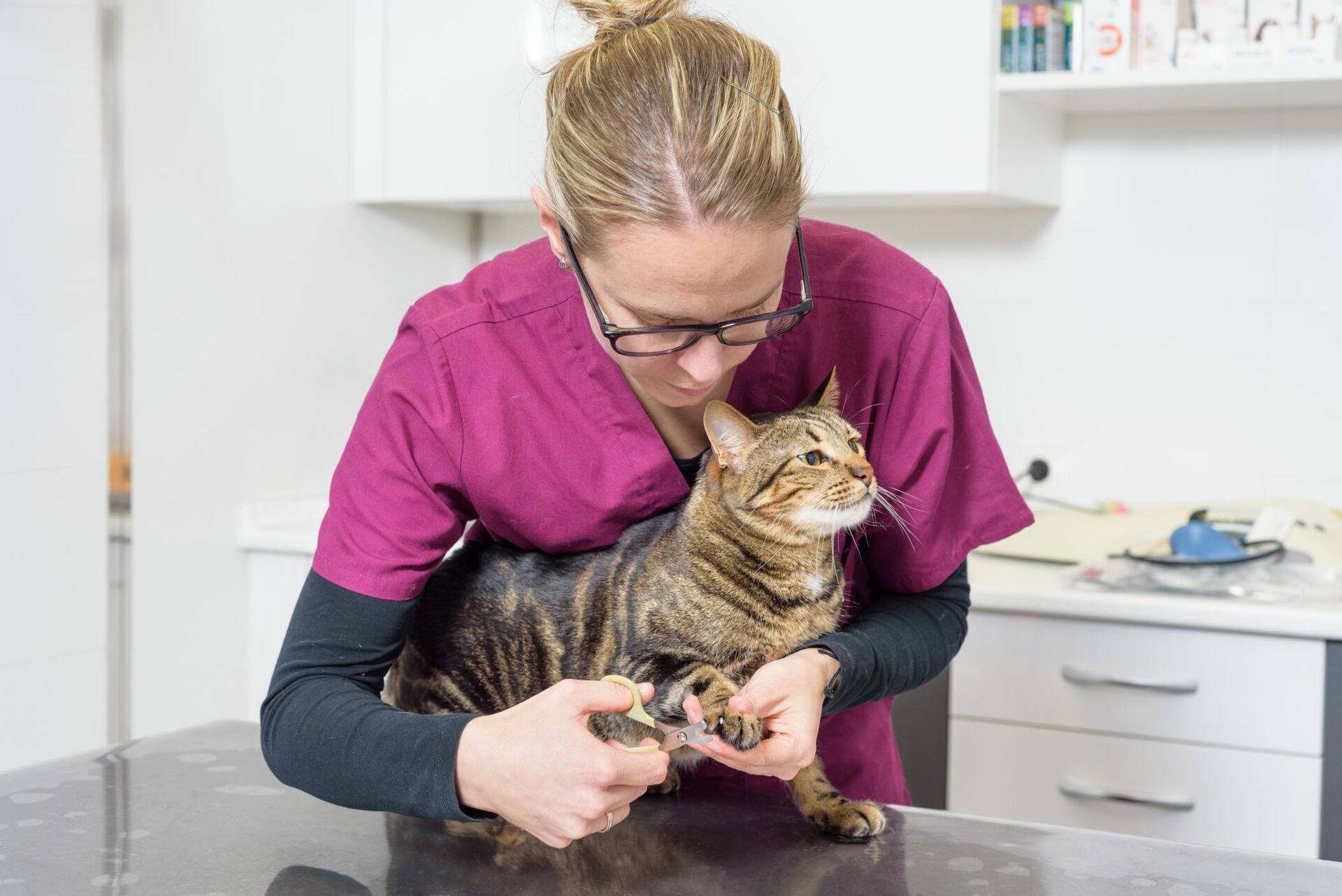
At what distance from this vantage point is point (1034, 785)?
1954 millimetres

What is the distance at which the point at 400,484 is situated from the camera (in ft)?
3.45

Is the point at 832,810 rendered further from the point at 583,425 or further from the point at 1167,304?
the point at 1167,304

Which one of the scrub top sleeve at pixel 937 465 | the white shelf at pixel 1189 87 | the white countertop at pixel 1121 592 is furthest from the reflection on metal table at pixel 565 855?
the white shelf at pixel 1189 87

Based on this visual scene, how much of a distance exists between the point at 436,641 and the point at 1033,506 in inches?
63.0

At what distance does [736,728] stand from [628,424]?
0.33 m

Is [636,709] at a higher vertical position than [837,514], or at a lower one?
lower

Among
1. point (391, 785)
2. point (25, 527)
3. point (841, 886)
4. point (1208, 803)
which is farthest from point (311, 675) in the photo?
point (1208, 803)

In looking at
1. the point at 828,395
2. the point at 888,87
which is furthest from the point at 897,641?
the point at 888,87

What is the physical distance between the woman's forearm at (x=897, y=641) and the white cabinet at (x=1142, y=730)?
2.46 feet

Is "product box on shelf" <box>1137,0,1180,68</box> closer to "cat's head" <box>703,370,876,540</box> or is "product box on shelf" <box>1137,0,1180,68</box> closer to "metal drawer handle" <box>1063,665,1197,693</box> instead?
"metal drawer handle" <box>1063,665,1197,693</box>

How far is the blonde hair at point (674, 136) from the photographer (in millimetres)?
915

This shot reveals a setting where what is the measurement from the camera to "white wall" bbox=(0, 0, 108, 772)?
1841 millimetres

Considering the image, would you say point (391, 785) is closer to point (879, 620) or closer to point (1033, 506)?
point (879, 620)

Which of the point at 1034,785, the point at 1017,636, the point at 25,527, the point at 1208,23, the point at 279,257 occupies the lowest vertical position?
the point at 1034,785
